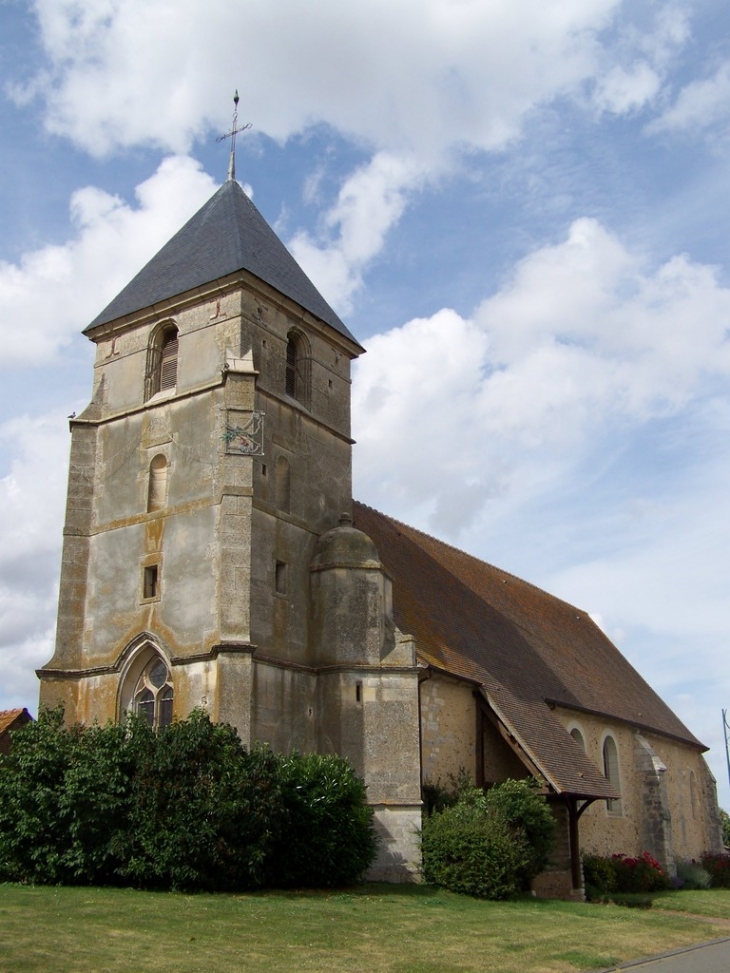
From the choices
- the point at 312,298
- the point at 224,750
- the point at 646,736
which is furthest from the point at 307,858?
the point at 646,736

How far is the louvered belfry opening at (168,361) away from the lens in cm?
2070

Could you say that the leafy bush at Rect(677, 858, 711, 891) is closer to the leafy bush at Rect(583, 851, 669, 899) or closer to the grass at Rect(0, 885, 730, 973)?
the leafy bush at Rect(583, 851, 669, 899)

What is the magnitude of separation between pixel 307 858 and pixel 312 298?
39.5 ft

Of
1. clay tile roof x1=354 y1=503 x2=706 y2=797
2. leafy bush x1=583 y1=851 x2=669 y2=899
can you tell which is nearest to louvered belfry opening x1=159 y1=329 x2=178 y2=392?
clay tile roof x1=354 y1=503 x2=706 y2=797

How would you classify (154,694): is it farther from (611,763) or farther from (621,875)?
(611,763)

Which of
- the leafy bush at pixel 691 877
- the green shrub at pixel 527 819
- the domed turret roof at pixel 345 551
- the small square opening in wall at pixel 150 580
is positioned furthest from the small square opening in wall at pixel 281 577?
the leafy bush at pixel 691 877

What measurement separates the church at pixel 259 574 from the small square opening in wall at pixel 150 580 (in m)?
0.03

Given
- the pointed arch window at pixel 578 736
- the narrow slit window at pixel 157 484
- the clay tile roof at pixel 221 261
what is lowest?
the pointed arch window at pixel 578 736

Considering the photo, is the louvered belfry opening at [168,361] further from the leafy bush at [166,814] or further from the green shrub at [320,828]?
the green shrub at [320,828]

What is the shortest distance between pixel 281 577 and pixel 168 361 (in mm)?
5199

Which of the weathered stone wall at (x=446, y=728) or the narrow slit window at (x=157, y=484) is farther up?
the narrow slit window at (x=157, y=484)

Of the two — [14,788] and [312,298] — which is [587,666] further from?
[14,788]

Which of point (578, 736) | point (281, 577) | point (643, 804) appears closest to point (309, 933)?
point (281, 577)

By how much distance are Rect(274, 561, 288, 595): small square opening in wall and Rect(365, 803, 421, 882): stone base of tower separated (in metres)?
4.21
